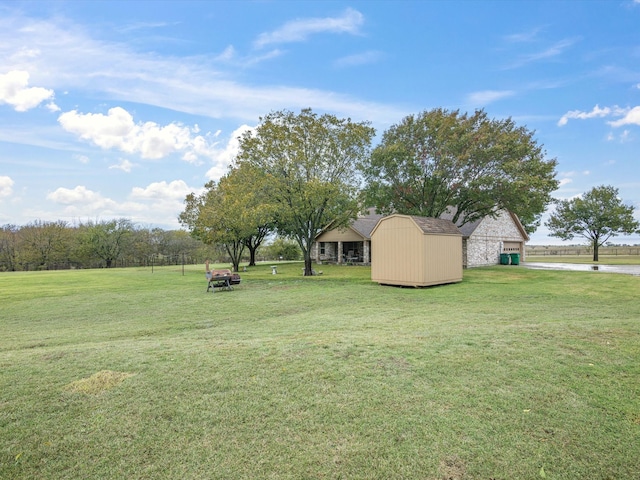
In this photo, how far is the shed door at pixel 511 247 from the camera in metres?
27.4

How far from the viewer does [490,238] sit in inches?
1011

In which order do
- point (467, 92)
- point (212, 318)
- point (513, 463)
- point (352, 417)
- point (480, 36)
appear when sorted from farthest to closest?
point (467, 92) < point (480, 36) < point (212, 318) < point (352, 417) < point (513, 463)

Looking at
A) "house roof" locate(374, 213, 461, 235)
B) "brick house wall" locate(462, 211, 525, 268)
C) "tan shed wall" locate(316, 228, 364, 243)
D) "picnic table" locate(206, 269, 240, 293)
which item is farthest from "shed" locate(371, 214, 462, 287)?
"tan shed wall" locate(316, 228, 364, 243)

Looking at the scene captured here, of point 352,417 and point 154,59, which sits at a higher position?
point 154,59

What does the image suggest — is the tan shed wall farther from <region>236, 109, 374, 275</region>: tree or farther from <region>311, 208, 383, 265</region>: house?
<region>236, 109, 374, 275</region>: tree

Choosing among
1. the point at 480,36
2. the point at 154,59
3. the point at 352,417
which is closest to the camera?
the point at 352,417

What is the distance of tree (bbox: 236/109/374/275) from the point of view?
19828 mm

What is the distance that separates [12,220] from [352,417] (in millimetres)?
58831

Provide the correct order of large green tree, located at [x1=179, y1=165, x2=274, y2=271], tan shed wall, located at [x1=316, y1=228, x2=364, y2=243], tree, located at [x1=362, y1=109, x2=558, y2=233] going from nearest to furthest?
tree, located at [x1=362, y1=109, x2=558, y2=233]
large green tree, located at [x1=179, y1=165, x2=274, y2=271]
tan shed wall, located at [x1=316, y1=228, x2=364, y2=243]

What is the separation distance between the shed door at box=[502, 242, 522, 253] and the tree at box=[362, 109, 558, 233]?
739 cm

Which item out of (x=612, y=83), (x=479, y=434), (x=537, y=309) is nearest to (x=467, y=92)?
(x=612, y=83)

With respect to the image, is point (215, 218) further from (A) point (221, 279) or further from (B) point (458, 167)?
(B) point (458, 167)

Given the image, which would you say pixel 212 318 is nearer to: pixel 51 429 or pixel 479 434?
pixel 51 429

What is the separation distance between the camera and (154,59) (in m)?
12.5
